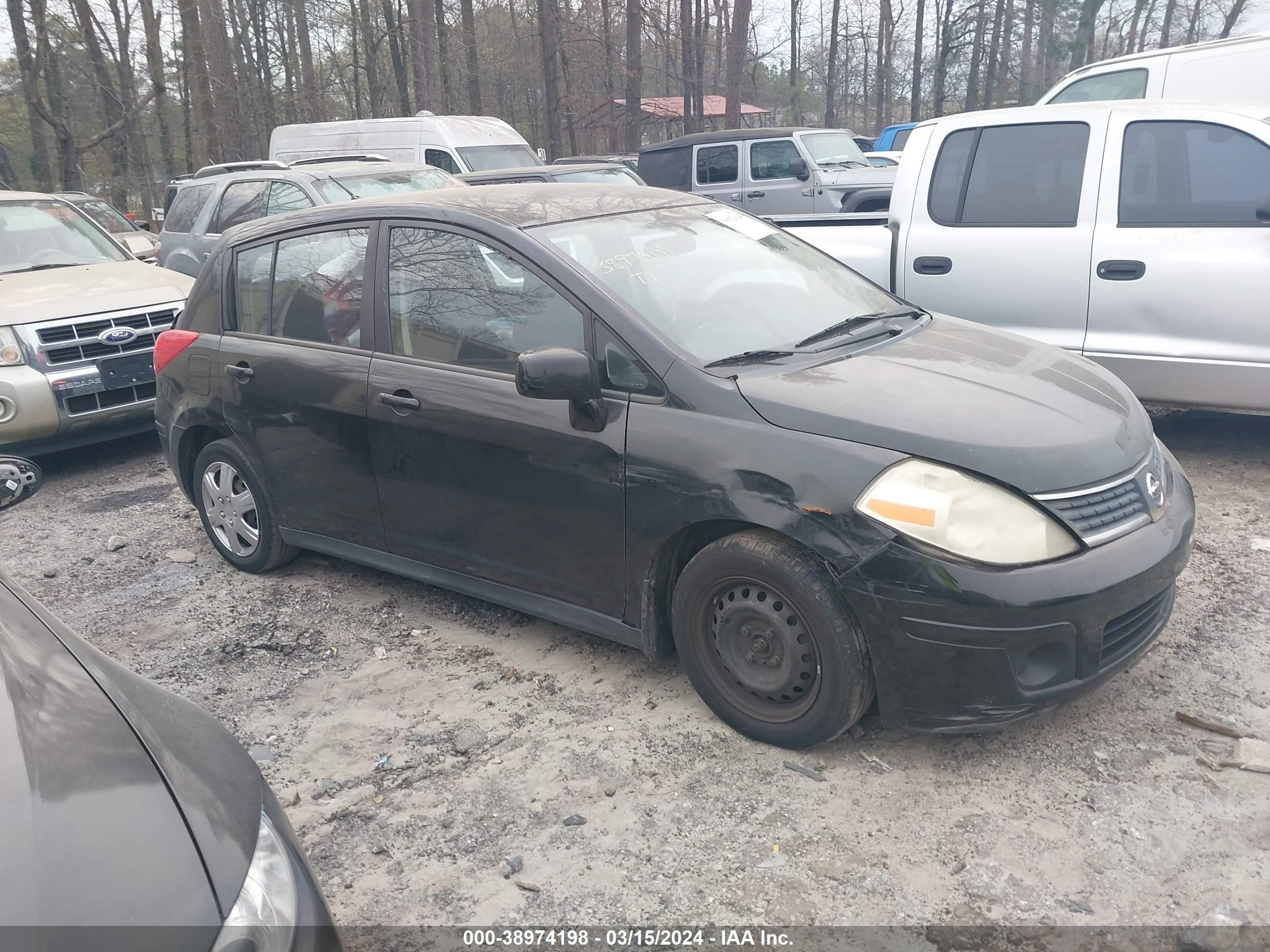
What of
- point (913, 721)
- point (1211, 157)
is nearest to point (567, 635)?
point (913, 721)

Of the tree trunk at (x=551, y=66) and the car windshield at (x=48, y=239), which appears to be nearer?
the car windshield at (x=48, y=239)

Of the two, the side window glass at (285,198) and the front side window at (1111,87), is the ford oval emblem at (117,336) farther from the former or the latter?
the front side window at (1111,87)

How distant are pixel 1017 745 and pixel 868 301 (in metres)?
1.90

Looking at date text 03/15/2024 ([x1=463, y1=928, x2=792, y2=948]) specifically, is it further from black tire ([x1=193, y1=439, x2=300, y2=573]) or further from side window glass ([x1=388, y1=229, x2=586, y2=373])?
black tire ([x1=193, y1=439, x2=300, y2=573])

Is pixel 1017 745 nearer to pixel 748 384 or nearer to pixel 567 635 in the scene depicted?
pixel 748 384

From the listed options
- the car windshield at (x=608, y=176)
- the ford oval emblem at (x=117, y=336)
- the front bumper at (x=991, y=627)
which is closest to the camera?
the front bumper at (x=991, y=627)

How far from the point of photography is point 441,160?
15125 mm

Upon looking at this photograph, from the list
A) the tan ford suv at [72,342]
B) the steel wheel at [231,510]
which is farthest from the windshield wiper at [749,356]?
the tan ford suv at [72,342]

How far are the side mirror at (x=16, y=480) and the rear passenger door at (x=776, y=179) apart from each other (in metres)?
13.7

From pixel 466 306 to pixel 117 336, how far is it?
4.16 m

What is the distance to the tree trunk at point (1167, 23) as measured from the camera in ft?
142

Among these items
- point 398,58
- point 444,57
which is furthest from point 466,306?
point 398,58

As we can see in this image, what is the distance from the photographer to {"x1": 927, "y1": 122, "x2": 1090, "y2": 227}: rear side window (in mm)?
5773

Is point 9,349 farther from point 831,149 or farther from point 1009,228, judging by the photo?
point 831,149
